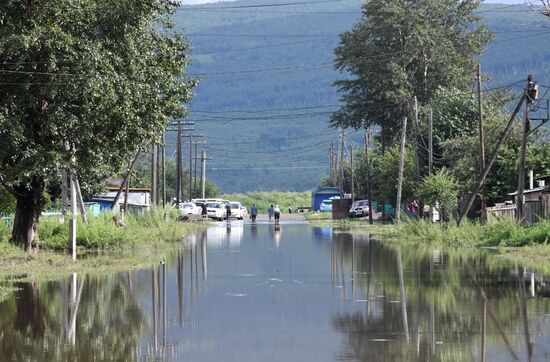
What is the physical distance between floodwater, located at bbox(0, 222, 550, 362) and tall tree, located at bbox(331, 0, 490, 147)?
50.8m

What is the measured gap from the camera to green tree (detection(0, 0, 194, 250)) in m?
29.9

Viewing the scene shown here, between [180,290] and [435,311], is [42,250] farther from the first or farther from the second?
[435,311]

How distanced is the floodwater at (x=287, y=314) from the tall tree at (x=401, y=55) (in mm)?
50759

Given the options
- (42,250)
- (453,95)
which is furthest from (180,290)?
(453,95)

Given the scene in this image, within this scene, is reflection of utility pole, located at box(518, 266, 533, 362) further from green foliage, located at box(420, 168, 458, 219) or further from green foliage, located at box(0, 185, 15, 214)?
green foliage, located at box(420, 168, 458, 219)

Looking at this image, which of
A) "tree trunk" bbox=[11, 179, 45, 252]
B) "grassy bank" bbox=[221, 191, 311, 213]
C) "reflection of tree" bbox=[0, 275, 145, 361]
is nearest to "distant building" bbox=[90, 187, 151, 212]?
"tree trunk" bbox=[11, 179, 45, 252]

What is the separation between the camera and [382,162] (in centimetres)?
8012

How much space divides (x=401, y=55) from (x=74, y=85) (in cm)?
5393

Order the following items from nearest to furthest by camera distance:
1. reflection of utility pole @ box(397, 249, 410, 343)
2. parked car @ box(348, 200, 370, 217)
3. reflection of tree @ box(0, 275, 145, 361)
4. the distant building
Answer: reflection of tree @ box(0, 275, 145, 361)
reflection of utility pole @ box(397, 249, 410, 343)
the distant building
parked car @ box(348, 200, 370, 217)

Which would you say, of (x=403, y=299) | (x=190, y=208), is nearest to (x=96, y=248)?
(x=403, y=299)

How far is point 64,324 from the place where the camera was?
17547mm

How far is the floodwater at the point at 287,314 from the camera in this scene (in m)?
14.6

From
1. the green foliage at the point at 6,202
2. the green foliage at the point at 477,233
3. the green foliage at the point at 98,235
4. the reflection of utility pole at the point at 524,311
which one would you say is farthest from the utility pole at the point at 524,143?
the green foliage at the point at 6,202

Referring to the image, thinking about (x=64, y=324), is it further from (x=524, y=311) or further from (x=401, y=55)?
(x=401, y=55)
